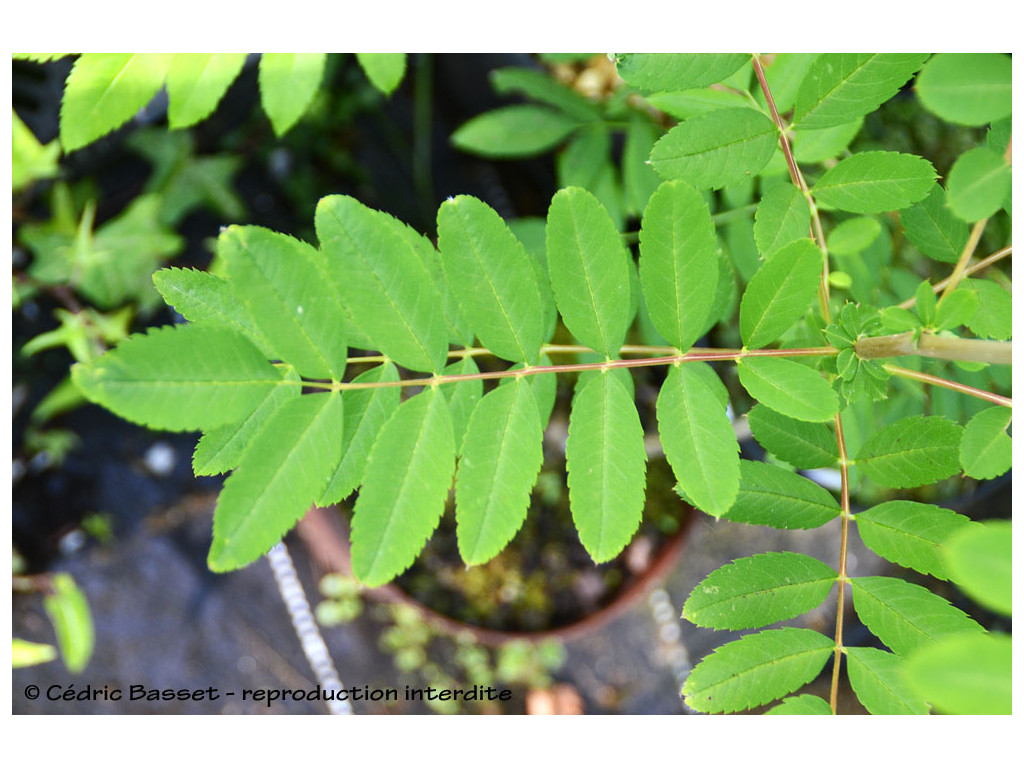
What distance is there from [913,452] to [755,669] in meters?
0.33

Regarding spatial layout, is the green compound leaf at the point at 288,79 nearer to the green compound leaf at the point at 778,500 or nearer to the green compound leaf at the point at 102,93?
the green compound leaf at the point at 102,93

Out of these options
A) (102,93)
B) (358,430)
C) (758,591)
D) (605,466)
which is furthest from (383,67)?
(758,591)

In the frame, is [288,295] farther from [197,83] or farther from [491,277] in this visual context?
[197,83]

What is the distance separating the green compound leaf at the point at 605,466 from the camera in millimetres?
748

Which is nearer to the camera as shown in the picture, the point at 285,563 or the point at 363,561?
the point at 363,561

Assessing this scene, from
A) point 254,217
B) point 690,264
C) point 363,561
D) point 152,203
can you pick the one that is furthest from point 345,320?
point 254,217

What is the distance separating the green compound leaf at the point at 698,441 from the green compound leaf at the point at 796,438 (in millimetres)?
124

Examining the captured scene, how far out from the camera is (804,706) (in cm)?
85

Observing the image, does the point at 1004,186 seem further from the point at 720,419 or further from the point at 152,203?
the point at 152,203

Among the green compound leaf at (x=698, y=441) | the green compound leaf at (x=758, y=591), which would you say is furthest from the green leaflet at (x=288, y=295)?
the green compound leaf at (x=758, y=591)

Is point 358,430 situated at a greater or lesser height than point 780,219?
lesser
